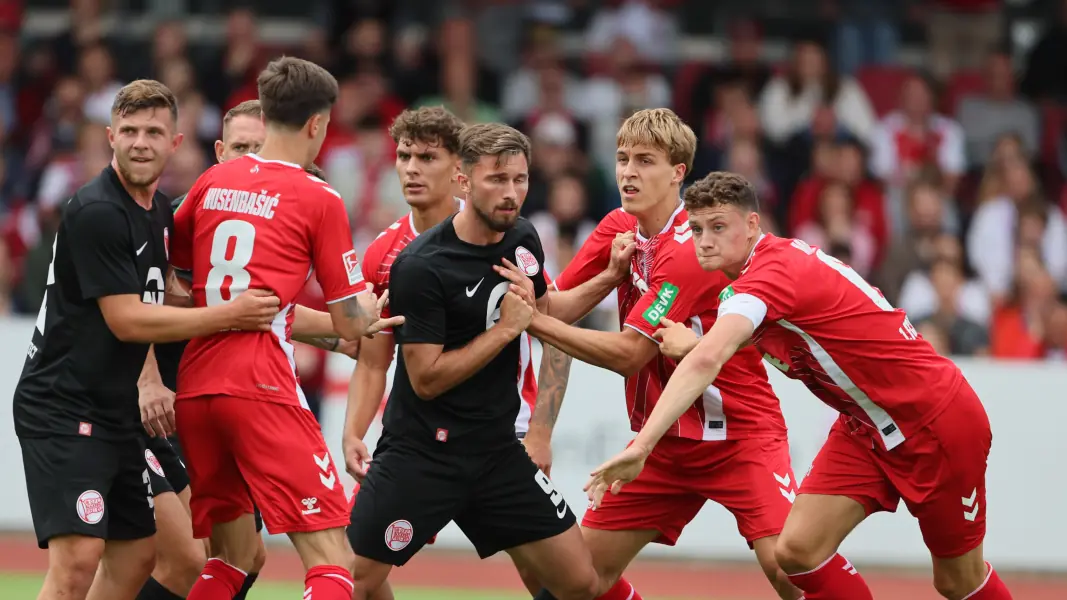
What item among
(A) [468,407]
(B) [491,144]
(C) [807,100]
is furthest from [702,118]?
(A) [468,407]

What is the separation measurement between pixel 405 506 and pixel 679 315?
1.56m

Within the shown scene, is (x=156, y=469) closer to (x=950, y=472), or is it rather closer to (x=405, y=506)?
(x=405, y=506)

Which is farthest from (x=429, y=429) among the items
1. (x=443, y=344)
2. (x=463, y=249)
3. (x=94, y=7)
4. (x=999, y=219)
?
(x=94, y=7)

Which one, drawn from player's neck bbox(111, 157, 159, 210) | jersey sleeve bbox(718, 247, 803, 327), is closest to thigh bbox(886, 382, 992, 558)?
jersey sleeve bbox(718, 247, 803, 327)

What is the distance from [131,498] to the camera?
21.2 ft

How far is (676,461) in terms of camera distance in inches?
278

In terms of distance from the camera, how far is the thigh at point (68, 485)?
20.0 ft

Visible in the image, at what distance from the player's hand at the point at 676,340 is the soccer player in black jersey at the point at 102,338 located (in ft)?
5.75

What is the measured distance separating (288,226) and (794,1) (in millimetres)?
12209

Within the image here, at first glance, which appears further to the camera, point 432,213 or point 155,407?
point 432,213

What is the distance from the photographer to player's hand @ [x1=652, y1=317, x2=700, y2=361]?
6492 mm

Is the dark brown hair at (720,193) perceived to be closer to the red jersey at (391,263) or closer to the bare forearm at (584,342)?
the bare forearm at (584,342)

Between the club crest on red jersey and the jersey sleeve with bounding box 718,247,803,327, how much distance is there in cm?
85

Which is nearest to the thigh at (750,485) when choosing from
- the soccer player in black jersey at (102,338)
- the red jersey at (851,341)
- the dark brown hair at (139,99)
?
the red jersey at (851,341)
